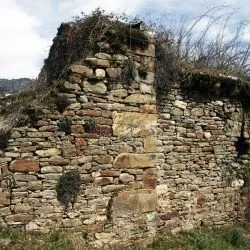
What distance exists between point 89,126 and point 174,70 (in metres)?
2.08

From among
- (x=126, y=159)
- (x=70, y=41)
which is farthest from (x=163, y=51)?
(x=126, y=159)

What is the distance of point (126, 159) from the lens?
6289 millimetres

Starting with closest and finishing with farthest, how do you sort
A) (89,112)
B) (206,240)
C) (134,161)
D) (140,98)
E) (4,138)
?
(4,138), (89,112), (134,161), (140,98), (206,240)

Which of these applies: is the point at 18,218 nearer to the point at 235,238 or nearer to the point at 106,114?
the point at 106,114

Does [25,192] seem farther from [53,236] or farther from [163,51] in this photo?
[163,51]

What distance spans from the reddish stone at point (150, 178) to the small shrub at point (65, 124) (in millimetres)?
1365

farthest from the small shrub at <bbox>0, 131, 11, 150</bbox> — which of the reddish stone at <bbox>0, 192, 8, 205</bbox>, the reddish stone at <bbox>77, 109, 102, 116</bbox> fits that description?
the reddish stone at <bbox>77, 109, 102, 116</bbox>

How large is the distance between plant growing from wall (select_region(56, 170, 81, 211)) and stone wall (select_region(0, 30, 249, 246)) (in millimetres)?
59

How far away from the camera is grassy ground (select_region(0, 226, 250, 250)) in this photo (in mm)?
5302

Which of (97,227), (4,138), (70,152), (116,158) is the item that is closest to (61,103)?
(70,152)

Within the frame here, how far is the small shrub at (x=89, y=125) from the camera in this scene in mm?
5964

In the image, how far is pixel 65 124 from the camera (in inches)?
228

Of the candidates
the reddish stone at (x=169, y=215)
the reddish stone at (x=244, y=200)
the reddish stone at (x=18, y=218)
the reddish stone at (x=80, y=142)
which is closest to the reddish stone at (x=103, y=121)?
the reddish stone at (x=80, y=142)

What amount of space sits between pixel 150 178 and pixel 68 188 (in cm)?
132
